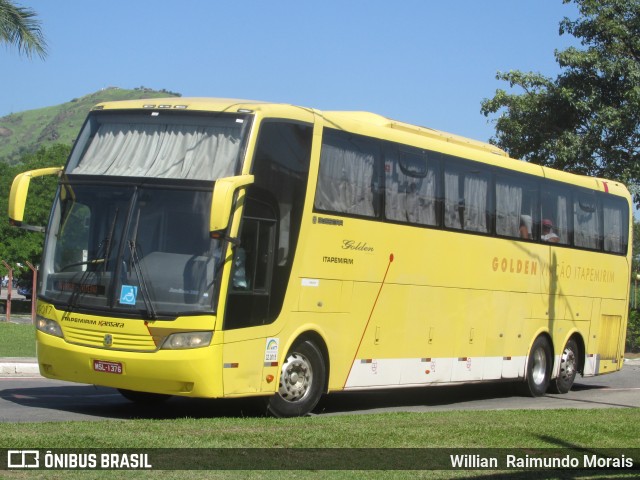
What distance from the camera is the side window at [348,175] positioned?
46.6ft

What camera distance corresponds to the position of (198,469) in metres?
8.62

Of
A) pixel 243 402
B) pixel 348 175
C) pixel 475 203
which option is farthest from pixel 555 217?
pixel 243 402

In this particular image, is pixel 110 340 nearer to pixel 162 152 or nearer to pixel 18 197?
pixel 18 197

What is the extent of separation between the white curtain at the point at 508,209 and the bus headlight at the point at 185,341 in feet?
24.3

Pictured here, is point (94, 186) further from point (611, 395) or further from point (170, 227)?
point (611, 395)

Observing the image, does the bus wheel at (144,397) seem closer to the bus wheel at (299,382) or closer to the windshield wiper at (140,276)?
the bus wheel at (299,382)

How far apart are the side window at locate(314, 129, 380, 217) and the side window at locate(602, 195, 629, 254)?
8.17m

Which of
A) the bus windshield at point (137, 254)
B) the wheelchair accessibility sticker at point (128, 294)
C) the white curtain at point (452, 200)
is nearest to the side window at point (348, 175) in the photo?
the white curtain at point (452, 200)

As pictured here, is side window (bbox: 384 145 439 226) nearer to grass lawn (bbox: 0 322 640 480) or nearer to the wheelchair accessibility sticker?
grass lawn (bbox: 0 322 640 480)

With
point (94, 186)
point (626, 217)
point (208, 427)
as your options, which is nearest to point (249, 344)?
point (208, 427)

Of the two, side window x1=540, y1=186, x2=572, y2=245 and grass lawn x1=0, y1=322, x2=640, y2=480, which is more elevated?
side window x1=540, y1=186, x2=572, y2=245

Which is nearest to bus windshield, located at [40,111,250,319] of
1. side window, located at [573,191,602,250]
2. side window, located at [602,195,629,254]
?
side window, located at [573,191,602,250]

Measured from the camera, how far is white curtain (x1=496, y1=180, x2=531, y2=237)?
18.2 metres

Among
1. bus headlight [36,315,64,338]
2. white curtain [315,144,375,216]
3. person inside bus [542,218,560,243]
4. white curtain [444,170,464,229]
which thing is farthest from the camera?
person inside bus [542,218,560,243]
